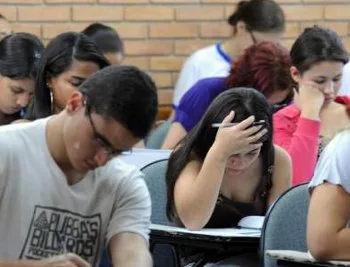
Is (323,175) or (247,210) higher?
(323,175)

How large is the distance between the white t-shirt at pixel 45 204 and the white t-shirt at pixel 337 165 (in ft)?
1.98

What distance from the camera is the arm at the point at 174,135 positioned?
4.97 m

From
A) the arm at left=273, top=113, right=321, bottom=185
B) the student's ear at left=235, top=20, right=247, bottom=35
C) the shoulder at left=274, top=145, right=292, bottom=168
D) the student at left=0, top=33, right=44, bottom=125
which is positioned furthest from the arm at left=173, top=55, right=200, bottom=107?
the shoulder at left=274, top=145, right=292, bottom=168

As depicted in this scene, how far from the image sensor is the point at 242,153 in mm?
3545

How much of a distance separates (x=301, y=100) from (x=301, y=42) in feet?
0.82

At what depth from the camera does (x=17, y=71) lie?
13.0 feet

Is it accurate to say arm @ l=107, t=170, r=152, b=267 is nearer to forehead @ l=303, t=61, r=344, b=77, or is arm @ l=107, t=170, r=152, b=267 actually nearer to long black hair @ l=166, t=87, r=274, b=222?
long black hair @ l=166, t=87, r=274, b=222

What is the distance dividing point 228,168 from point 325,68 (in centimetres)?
86

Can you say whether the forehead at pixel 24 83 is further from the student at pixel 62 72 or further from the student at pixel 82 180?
the student at pixel 82 180

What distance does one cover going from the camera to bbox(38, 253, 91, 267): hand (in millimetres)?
2432

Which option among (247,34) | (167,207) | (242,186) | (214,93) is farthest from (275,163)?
(247,34)

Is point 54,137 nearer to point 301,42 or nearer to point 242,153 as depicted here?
point 242,153

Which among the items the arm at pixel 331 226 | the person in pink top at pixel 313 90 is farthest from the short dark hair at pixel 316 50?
the arm at pixel 331 226

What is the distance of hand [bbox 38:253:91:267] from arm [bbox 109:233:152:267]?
0.60 ft
